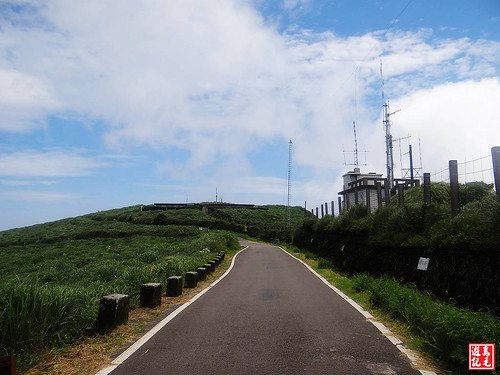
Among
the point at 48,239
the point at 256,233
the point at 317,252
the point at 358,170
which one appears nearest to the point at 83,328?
the point at 317,252

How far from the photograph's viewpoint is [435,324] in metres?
6.73

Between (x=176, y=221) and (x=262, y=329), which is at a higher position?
(x=176, y=221)

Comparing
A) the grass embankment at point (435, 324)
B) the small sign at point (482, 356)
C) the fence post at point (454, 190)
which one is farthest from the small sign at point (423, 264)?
the small sign at point (482, 356)

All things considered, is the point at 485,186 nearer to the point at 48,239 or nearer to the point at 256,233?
the point at 48,239

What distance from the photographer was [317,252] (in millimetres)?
32375

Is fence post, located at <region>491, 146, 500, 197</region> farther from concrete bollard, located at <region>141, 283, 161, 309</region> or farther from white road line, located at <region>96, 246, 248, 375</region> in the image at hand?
concrete bollard, located at <region>141, 283, 161, 309</region>

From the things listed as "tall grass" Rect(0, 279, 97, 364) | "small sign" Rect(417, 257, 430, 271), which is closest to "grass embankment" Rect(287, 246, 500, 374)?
"small sign" Rect(417, 257, 430, 271)

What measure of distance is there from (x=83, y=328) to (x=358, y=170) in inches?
1971

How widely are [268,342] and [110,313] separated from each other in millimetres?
2744

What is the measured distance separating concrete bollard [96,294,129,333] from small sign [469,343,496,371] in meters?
5.44

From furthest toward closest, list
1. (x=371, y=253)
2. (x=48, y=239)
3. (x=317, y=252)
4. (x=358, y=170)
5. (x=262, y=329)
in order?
(x=48, y=239), (x=358, y=170), (x=317, y=252), (x=371, y=253), (x=262, y=329)

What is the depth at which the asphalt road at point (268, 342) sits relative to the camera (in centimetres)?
564

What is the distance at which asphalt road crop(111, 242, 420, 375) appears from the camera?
18.5ft

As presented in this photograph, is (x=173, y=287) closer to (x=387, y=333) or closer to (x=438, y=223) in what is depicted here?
(x=387, y=333)
